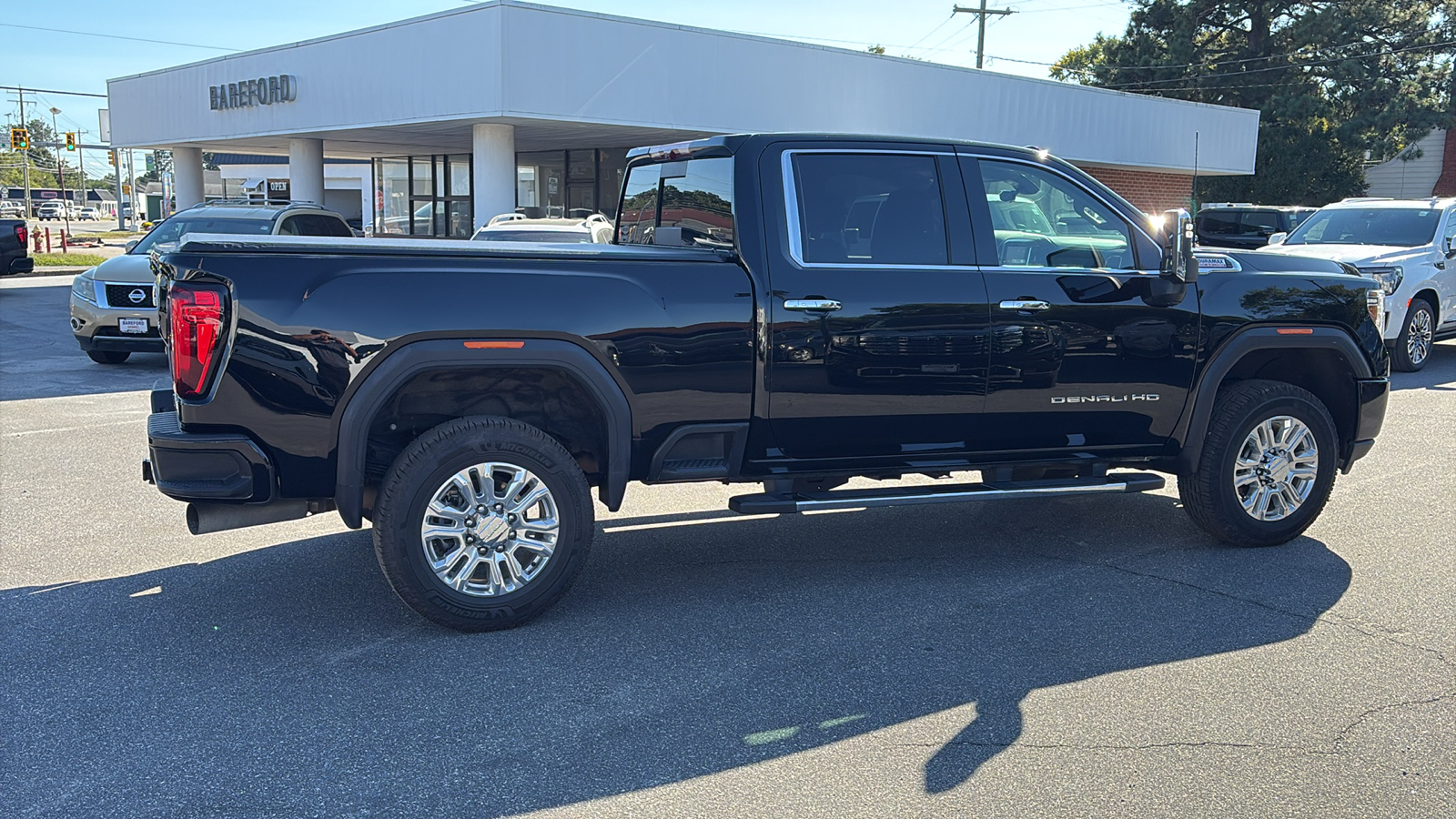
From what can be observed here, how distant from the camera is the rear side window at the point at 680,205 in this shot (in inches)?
219

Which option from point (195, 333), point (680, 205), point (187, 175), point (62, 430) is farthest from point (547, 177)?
point (195, 333)

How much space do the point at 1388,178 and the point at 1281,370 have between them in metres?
50.8

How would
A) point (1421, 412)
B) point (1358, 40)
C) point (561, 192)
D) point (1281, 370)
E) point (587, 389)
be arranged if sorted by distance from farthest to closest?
point (1358, 40) < point (561, 192) < point (1421, 412) < point (1281, 370) < point (587, 389)

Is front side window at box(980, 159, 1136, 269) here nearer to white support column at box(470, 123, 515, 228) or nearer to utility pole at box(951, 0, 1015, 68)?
white support column at box(470, 123, 515, 228)

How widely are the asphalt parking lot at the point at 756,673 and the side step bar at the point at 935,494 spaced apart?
41 cm

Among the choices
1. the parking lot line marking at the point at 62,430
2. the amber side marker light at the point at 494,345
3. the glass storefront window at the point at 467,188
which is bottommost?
the parking lot line marking at the point at 62,430

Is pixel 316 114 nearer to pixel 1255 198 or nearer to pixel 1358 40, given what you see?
pixel 1255 198

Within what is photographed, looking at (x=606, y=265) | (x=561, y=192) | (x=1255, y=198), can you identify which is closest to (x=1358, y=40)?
(x=1255, y=198)

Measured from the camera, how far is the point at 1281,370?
21.7 ft

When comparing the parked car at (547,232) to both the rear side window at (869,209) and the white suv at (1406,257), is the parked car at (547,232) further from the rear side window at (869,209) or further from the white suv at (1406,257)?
the white suv at (1406,257)

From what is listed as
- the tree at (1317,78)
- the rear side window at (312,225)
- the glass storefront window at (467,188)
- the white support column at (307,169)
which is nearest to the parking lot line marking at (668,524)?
the rear side window at (312,225)

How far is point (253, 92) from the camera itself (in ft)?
83.0

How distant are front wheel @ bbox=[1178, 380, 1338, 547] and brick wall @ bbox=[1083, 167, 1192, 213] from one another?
24.8 meters

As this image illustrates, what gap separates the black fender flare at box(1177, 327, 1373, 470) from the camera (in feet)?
19.8
